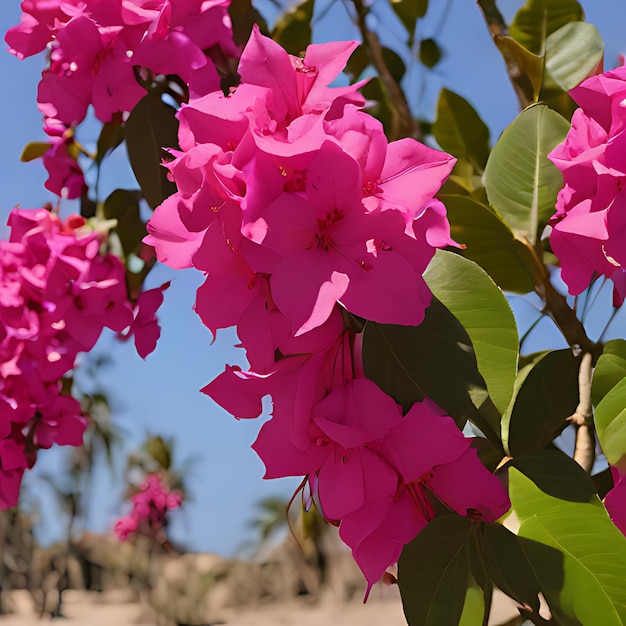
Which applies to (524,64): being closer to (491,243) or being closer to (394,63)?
(491,243)

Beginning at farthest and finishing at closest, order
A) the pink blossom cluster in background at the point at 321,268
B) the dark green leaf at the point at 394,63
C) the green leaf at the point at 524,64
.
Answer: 1. the dark green leaf at the point at 394,63
2. the green leaf at the point at 524,64
3. the pink blossom cluster in background at the point at 321,268

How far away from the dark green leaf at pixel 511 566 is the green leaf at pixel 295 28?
558mm

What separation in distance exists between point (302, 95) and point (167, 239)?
9 centimetres

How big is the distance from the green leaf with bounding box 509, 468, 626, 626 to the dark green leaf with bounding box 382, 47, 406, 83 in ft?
2.18

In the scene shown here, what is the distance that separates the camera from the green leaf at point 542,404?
41 centimetres

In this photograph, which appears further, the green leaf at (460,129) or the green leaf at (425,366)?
the green leaf at (460,129)

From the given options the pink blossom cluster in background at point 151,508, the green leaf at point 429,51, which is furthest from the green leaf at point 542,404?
the pink blossom cluster in background at point 151,508

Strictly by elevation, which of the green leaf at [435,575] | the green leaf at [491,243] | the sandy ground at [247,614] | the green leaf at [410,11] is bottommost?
the sandy ground at [247,614]

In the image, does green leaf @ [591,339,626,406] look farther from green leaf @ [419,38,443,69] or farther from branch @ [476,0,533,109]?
green leaf @ [419,38,443,69]

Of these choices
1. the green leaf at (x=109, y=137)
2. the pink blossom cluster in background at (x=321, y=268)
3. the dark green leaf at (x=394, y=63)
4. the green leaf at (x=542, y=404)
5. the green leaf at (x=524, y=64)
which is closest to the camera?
the pink blossom cluster in background at (x=321, y=268)

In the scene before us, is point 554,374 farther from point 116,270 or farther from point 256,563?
point 256,563

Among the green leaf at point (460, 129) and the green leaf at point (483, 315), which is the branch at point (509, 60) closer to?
the green leaf at point (460, 129)

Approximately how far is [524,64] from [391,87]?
0.26 meters

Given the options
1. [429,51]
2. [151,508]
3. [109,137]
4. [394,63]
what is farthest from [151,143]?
[151,508]
